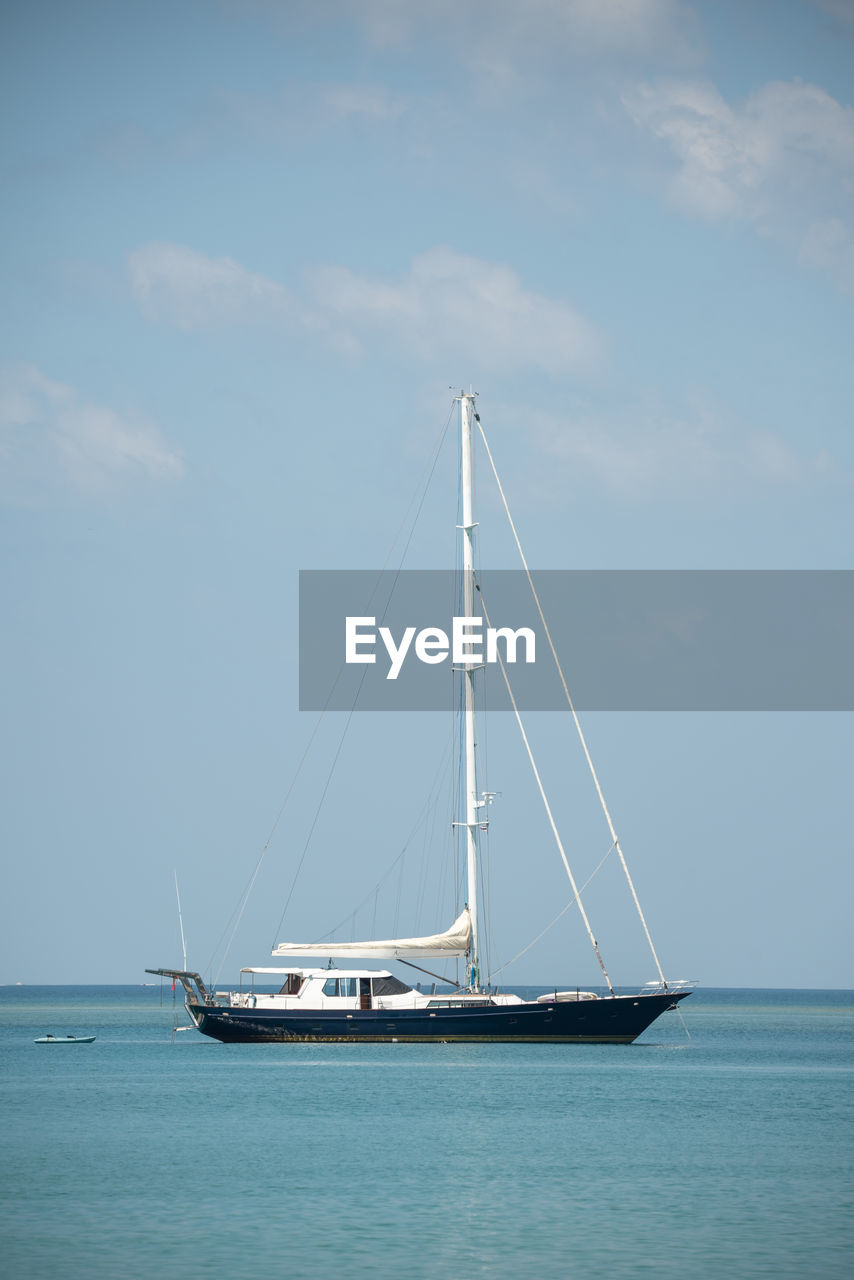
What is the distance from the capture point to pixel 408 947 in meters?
66.2

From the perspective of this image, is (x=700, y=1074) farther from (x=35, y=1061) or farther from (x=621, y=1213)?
(x=621, y=1213)

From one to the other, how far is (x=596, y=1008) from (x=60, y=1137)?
98.8 feet

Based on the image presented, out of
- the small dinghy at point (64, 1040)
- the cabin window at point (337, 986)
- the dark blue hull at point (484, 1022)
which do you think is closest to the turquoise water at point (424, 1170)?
the dark blue hull at point (484, 1022)

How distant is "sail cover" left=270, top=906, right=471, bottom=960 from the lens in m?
65.6

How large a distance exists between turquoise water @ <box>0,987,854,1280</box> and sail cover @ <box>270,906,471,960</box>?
4.38 m

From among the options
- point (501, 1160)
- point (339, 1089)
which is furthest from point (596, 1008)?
point (501, 1160)

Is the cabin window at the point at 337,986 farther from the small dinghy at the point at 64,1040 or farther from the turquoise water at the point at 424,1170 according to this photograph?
the small dinghy at the point at 64,1040

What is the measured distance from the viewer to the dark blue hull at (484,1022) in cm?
6306

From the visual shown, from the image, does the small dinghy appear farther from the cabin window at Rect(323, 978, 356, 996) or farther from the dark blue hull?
the cabin window at Rect(323, 978, 356, 996)

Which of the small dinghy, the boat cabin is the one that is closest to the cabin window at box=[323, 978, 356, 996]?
the boat cabin

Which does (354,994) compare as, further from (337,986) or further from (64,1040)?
(64,1040)

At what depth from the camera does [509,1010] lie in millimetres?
62781

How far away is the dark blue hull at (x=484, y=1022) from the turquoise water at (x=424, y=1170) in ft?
3.53

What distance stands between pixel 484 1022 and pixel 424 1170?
97.2 ft
